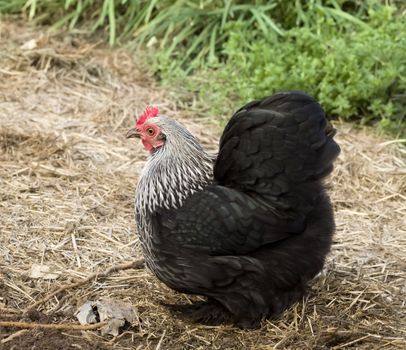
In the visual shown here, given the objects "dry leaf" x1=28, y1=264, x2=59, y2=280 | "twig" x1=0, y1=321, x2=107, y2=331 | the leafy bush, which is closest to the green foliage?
the leafy bush

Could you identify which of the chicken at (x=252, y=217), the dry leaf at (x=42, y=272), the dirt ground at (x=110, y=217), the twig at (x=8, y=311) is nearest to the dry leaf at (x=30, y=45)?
the dirt ground at (x=110, y=217)

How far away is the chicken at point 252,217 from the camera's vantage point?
13.2 feet

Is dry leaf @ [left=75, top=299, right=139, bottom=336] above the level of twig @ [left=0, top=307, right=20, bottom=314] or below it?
above

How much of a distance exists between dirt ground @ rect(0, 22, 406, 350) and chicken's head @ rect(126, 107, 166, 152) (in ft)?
2.73

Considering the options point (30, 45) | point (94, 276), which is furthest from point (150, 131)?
point (30, 45)

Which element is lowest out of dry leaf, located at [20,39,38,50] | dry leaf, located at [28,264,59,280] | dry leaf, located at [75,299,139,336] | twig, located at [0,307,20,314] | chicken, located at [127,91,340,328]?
dry leaf, located at [28,264,59,280]

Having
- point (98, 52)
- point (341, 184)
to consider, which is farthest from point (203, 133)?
point (98, 52)

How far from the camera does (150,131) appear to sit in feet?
14.3

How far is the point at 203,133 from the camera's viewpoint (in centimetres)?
645

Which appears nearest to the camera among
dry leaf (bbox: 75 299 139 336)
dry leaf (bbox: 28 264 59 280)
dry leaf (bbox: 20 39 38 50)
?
dry leaf (bbox: 75 299 139 336)

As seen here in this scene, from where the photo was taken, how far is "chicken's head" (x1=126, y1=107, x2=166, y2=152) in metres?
4.33

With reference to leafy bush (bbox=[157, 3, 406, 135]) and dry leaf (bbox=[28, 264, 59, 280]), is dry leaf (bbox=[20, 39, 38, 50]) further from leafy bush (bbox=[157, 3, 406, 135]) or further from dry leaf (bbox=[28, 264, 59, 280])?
dry leaf (bbox=[28, 264, 59, 280])

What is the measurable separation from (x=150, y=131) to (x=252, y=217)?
0.78m

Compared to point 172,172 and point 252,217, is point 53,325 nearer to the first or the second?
point 172,172
